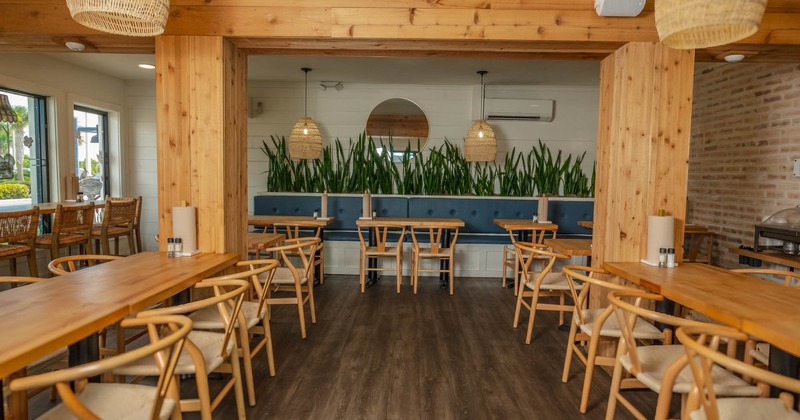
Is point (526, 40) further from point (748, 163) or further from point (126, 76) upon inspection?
point (126, 76)

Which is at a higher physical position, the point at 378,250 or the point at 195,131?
the point at 195,131

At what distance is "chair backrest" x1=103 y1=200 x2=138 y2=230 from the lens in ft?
17.4

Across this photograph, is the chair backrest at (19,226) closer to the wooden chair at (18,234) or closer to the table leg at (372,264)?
the wooden chair at (18,234)

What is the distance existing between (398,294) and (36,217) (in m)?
3.62

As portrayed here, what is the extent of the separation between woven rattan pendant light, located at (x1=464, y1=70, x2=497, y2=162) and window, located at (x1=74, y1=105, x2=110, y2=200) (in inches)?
208

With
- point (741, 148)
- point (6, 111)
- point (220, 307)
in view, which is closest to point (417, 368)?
point (220, 307)

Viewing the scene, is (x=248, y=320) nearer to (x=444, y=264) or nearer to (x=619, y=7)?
(x=619, y=7)

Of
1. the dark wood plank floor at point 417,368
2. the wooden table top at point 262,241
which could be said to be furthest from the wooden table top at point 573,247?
the wooden table top at point 262,241

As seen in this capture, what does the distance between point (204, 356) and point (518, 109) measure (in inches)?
240

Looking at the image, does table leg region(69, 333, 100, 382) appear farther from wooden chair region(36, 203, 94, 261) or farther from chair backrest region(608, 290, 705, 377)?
wooden chair region(36, 203, 94, 261)

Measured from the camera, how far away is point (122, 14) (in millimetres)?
2053

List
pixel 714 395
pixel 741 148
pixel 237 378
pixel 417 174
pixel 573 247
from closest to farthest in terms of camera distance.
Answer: pixel 714 395
pixel 237 378
pixel 573 247
pixel 741 148
pixel 417 174

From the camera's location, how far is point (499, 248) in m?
5.83

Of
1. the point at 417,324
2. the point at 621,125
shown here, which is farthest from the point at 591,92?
the point at 417,324
